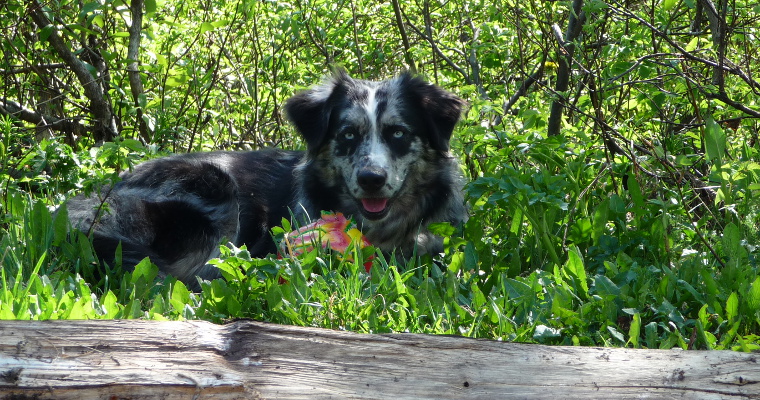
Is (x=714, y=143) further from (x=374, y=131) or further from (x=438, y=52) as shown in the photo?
(x=438, y=52)

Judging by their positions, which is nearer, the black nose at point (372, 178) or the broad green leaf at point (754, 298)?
the broad green leaf at point (754, 298)

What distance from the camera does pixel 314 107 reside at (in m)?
5.27

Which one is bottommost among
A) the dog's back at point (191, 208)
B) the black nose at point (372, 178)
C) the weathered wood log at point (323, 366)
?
the dog's back at point (191, 208)

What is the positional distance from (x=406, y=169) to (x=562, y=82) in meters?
2.14

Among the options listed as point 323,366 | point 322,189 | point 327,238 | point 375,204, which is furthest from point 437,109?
point 323,366

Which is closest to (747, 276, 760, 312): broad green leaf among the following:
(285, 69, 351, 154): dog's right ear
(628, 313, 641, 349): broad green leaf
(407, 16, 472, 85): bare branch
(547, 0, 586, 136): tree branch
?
(628, 313, 641, 349): broad green leaf

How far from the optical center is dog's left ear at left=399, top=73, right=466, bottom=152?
5102 mm

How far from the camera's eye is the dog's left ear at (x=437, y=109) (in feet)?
16.7

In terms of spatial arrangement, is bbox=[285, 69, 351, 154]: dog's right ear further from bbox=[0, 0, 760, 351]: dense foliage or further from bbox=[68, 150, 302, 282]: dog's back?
bbox=[0, 0, 760, 351]: dense foliage

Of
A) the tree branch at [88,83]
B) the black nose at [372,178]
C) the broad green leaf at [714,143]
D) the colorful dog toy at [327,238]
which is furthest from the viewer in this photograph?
the tree branch at [88,83]

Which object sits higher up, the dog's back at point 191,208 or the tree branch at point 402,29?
the tree branch at point 402,29

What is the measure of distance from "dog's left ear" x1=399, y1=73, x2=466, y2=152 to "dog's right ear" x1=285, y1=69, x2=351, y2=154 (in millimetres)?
467

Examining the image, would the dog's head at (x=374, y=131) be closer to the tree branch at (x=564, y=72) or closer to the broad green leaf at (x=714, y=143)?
the tree branch at (x=564, y=72)

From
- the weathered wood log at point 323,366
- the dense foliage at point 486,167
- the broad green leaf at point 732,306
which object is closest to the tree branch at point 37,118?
the dense foliage at point 486,167
